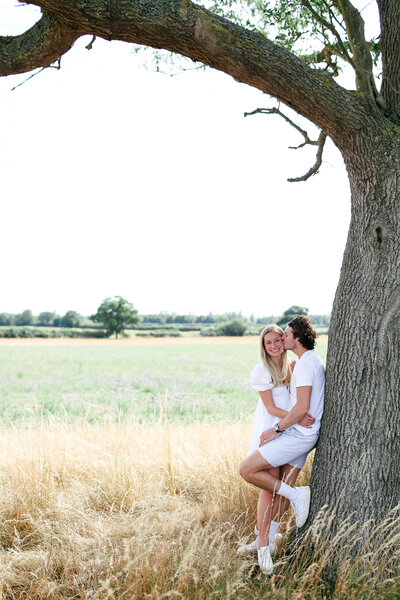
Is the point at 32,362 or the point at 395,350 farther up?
the point at 395,350

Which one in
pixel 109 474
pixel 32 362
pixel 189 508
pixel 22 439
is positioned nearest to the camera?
pixel 189 508

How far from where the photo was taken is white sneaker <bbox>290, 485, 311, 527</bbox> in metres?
4.42

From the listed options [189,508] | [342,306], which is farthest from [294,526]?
[342,306]

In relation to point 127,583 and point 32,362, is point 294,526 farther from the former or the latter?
point 32,362

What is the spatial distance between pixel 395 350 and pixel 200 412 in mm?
11812

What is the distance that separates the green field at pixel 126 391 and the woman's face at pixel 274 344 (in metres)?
5.69

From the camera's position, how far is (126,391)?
20.9 metres

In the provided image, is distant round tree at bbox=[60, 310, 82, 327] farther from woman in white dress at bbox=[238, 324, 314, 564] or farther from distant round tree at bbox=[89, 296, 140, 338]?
woman in white dress at bbox=[238, 324, 314, 564]

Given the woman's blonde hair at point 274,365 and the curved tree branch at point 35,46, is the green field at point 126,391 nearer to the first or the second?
the woman's blonde hair at point 274,365

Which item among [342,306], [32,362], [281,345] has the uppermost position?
[342,306]

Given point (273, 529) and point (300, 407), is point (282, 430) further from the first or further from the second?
point (273, 529)

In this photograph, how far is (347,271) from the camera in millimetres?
4516

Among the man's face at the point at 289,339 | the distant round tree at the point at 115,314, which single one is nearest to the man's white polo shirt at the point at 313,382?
the man's face at the point at 289,339

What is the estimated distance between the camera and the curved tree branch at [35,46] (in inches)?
163
